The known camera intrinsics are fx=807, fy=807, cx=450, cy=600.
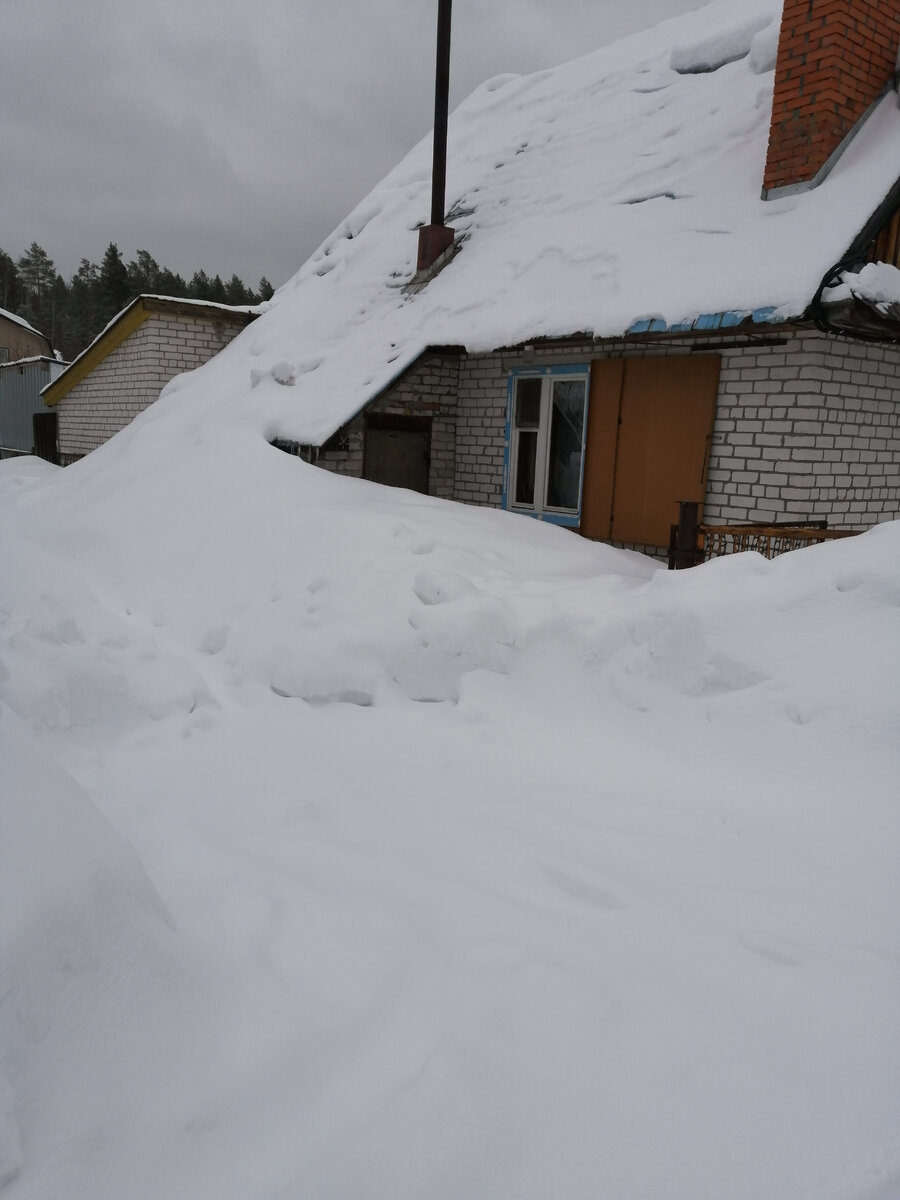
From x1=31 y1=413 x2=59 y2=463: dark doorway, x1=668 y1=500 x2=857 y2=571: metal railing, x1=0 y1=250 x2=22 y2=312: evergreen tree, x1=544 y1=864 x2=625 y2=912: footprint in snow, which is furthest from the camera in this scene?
x1=0 y1=250 x2=22 y2=312: evergreen tree

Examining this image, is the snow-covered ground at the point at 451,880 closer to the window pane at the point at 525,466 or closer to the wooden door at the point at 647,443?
the wooden door at the point at 647,443

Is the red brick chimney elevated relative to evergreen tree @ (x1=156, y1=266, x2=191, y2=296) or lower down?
lower down

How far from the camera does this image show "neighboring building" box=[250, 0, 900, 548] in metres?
6.71

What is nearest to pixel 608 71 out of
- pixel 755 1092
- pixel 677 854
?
pixel 677 854

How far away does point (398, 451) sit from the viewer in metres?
9.52

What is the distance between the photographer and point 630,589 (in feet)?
16.1

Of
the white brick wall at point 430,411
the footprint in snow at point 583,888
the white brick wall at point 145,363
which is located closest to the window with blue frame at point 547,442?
the white brick wall at point 430,411

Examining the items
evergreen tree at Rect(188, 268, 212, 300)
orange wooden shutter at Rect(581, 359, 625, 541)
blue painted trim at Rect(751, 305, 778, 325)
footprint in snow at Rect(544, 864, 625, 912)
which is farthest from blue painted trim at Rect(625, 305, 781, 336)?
evergreen tree at Rect(188, 268, 212, 300)

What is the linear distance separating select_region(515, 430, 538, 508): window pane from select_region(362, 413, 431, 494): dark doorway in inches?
46.2

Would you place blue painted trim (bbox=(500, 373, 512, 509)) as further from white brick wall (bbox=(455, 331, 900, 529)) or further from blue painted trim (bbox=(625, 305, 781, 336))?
blue painted trim (bbox=(625, 305, 781, 336))

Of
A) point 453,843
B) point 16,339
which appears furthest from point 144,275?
point 453,843

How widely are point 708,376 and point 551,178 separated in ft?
15.6

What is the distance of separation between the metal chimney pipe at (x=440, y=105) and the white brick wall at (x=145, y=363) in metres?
4.71

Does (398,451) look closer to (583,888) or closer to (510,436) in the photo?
(510,436)
